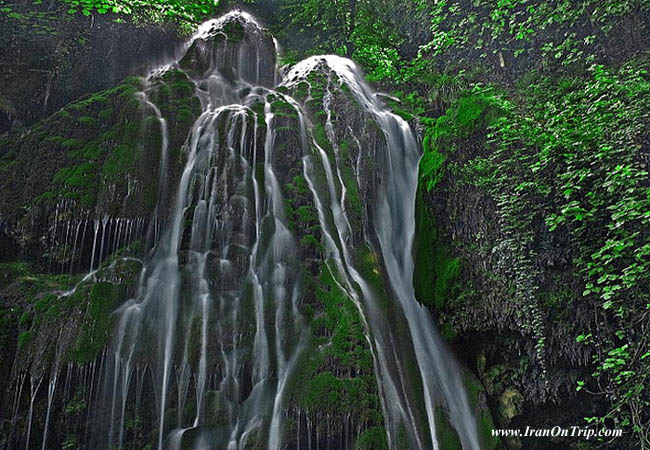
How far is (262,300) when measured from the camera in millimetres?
6434

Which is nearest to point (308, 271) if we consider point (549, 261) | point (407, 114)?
point (549, 261)

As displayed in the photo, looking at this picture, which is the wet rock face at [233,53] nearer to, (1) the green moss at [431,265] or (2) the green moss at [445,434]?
(1) the green moss at [431,265]

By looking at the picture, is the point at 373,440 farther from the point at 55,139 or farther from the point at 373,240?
the point at 55,139

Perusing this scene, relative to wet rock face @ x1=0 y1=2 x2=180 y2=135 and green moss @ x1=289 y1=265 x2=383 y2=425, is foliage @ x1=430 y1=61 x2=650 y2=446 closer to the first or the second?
green moss @ x1=289 y1=265 x2=383 y2=425

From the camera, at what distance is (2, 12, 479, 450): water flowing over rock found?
5668 millimetres

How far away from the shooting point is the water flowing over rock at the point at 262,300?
5.67 m

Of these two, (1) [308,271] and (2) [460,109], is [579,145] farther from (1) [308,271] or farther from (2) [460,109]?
(1) [308,271]

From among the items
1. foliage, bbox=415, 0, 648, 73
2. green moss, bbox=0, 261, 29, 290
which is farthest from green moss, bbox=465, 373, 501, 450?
green moss, bbox=0, 261, 29, 290

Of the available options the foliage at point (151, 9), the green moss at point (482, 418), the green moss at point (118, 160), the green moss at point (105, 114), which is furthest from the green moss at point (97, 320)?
the foliage at point (151, 9)

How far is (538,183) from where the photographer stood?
617 centimetres

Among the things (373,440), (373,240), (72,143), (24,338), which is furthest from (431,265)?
(72,143)

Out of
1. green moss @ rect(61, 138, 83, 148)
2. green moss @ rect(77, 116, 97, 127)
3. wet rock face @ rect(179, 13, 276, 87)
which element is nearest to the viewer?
green moss @ rect(61, 138, 83, 148)

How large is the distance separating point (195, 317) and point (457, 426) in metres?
4.03

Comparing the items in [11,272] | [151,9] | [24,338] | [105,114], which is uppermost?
[151,9]
